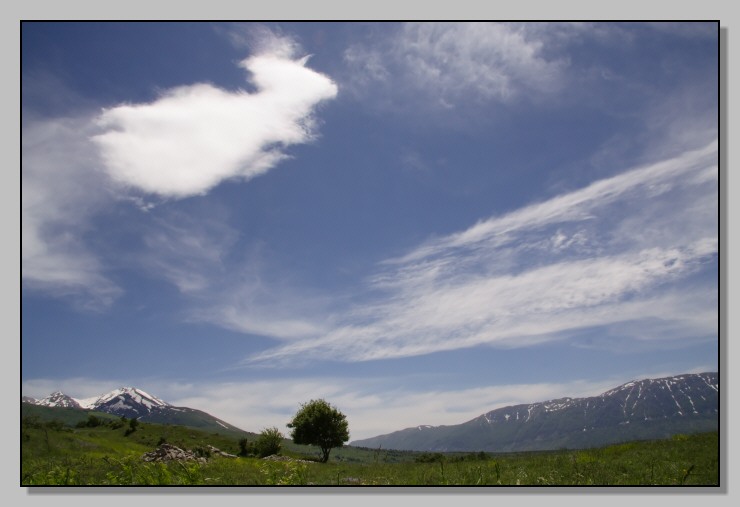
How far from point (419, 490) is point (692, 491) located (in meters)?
8.61

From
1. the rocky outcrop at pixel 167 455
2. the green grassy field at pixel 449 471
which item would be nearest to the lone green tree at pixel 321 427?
the rocky outcrop at pixel 167 455

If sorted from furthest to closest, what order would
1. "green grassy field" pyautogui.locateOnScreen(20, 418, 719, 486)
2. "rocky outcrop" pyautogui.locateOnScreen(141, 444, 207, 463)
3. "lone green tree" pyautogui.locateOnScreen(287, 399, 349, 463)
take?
"lone green tree" pyautogui.locateOnScreen(287, 399, 349, 463) < "rocky outcrop" pyautogui.locateOnScreen(141, 444, 207, 463) < "green grassy field" pyautogui.locateOnScreen(20, 418, 719, 486)

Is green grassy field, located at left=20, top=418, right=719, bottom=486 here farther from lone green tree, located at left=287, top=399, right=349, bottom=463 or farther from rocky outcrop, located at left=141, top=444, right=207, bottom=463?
lone green tree, located at left=287, top=399, right=349, bottom=463

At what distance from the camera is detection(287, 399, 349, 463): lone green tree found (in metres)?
44.0

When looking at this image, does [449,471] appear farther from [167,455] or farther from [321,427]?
[321,427]

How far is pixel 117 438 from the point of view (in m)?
66.1

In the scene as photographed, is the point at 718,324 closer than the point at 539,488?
No

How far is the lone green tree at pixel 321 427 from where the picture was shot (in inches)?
1732

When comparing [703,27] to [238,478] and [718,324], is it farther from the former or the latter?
[238,478]

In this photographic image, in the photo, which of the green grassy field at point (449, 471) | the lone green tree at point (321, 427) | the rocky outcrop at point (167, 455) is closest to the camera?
the green grassy field at point (449, 471)

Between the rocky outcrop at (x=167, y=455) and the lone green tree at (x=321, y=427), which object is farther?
the lone green tree at (x=321, y=427)

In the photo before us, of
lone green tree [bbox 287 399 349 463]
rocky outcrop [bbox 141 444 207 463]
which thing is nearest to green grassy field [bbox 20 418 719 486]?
rocky outcrop [bbox 141 444 207 463]

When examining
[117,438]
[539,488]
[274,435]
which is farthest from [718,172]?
[117,438]

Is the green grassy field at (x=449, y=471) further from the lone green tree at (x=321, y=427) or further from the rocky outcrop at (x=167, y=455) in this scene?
the lone green tree at (x=321, y=427)
